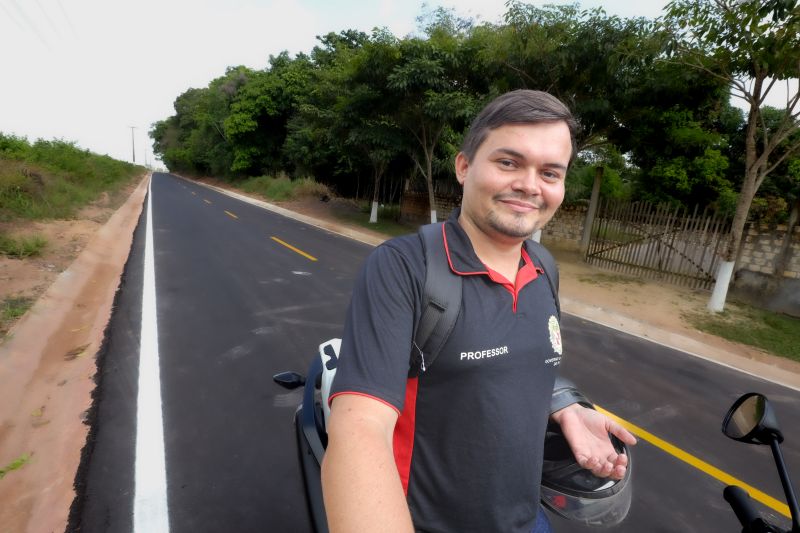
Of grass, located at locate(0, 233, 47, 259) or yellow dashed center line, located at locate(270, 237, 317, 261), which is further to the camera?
yellow dashed center line, located at locate(270, 237, 317, 261)

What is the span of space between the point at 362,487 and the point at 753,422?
1.29 m

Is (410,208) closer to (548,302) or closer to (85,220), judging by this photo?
(85,220)

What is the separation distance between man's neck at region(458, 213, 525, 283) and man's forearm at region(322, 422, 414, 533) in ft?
2.11

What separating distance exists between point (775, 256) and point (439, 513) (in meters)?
10.5

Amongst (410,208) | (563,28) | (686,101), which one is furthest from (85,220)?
(686,101)

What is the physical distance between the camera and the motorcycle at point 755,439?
1.09 metres

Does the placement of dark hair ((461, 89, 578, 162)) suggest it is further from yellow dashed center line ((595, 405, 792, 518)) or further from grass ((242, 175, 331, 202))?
grass ((242, 175, 331, 202))

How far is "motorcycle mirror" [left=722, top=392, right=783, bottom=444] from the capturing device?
4.09 ft

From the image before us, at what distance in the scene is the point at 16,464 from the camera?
8.50 ft

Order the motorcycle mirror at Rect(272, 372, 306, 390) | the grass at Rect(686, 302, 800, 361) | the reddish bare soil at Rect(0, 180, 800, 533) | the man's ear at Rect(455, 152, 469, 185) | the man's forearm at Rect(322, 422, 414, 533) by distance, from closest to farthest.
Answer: the man's forearm at Rect(322, 422, 414, 533) → the man's ear at Rect(455, 152, 469, 185) → the motorcycle mirror at Rect(272, 372, 306, 390) → the reddish bare soil at Rect(0, 180, 800, 533) → the grass at Rect(686, 302, 800, 361)

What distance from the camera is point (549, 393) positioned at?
133 centimetres

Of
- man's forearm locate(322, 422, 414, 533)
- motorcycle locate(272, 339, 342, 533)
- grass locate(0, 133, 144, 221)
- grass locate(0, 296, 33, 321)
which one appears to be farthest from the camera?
grass locate(0, 133, 144, 221)

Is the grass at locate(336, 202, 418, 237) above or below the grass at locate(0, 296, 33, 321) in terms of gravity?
above

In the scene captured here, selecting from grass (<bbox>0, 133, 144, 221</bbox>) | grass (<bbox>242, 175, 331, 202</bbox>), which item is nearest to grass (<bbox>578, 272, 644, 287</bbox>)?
grass (<bbox>0, 133, 144, 221</bbox>)
